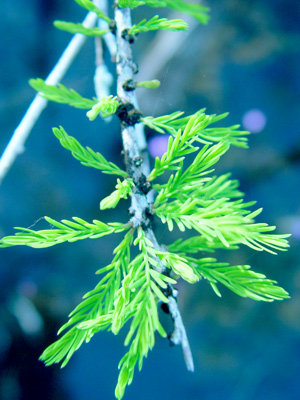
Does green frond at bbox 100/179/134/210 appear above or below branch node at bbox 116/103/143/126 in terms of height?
below

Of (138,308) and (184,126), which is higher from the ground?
(184,126)

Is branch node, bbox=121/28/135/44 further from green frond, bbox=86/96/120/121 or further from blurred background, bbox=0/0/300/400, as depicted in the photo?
blurred background, bbox=0/0/300/400

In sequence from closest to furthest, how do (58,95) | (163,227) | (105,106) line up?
(105,106) → (58,95) → (163,227)

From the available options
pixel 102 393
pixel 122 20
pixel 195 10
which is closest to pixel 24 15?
pixel 122 20

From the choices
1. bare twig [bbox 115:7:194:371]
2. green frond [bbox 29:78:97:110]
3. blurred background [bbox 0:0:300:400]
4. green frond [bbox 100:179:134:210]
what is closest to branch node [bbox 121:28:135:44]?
bare twig [bbox 115:7:194:371]

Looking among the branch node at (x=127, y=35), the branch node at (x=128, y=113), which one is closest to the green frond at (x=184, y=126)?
the branch node at (x=128, y=113)

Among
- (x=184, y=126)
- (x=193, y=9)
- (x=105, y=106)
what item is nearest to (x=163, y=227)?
(x=184, y=126)

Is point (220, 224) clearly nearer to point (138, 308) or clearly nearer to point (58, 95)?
point (138, 308)

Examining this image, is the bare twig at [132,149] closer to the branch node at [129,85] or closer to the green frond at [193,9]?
the branch node at [129,85]
